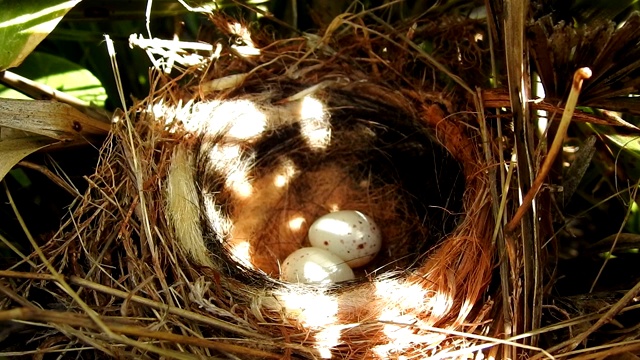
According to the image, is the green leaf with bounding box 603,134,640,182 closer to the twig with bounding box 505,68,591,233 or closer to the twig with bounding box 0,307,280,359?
the twig with bounding box 505,68,591,233

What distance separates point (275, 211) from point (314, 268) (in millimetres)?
320

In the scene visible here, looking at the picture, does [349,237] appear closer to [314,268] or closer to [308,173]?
[314,268]

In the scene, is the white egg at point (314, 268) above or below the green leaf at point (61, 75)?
below

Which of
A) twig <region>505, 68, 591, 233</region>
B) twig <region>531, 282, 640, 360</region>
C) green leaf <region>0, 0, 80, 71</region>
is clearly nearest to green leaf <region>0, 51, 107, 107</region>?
green leaf <region>0, 0, 80, 71</region>

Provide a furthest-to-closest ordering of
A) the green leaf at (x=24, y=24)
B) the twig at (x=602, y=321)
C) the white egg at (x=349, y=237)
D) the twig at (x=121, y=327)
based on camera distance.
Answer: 1. the white egg at (x=349, y=237)
2. the green leaf at (x=24, y=24)
3. the twig at (x=602, y=321)
4. the twig at (x=121, y=327)

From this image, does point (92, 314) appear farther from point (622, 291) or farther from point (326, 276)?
point (622, 291)

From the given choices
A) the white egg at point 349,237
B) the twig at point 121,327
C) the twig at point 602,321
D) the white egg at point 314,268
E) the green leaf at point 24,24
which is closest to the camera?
the twig at point 121,327

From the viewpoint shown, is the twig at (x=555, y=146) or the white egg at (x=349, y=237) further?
the white egg at (x=349, y=237)

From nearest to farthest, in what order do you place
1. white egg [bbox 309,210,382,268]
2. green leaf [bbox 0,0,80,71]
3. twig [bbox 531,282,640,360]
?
twig [bbox 531,282,640,360], green leaf [bbox 0,0,80,71], white egg [bbox 309,210,382,268]

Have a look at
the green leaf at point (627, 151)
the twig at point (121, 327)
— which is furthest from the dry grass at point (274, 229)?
the green leaf at point (627, 151)

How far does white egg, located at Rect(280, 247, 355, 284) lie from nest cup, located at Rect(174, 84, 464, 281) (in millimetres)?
51

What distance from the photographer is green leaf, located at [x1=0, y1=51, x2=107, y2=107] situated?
1545 millimetres

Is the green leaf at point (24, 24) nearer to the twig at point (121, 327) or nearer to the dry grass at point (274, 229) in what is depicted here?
the dry grass at point (274, 229)

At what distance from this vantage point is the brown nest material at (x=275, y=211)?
1.17m
